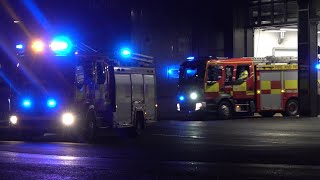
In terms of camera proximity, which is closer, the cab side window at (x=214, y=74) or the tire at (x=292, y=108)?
the cab side window at (x=214, y=74)

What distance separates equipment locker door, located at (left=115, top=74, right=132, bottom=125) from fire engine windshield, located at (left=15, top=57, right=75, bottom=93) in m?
2.23

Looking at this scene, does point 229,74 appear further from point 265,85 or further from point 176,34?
point 176,34

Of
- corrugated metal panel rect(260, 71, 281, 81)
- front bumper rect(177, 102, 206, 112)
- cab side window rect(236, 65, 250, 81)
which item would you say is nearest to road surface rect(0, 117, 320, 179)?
front bumper rect(177, 102, 206, 112)

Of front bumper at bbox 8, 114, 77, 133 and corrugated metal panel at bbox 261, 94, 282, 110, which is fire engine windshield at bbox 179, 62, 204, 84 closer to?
corrugated metal panel at bbox 261, 94, 282, 110

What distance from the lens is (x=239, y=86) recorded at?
2850cm

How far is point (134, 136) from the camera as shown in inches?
768

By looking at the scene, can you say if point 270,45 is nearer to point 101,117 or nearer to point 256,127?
point 256,127

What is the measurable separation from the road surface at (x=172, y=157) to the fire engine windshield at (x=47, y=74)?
1614mm

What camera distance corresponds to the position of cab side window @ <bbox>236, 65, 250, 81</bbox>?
2855 cm

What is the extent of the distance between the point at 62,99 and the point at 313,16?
54.9ft

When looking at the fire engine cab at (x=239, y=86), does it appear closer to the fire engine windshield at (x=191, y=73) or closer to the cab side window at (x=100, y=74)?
the fire engine windshield at (x=191, y=73)

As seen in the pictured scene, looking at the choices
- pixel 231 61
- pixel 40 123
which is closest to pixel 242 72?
pixel 231 61

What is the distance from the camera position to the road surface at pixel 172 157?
34.7ft

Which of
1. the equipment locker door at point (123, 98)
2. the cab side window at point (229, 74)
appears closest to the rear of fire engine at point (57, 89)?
the equipment locker door at point (123, 98)
